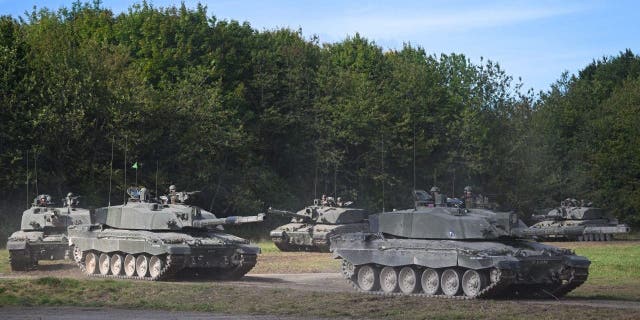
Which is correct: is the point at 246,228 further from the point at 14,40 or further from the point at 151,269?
the point at 151,269

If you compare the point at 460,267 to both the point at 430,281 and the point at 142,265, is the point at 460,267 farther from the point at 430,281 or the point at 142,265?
the point at 142,265

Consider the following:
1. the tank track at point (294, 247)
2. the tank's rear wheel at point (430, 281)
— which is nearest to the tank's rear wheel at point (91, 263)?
the tank's rear wheel at point (430, 281)

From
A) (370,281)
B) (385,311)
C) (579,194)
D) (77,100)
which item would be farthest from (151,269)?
(579,194)

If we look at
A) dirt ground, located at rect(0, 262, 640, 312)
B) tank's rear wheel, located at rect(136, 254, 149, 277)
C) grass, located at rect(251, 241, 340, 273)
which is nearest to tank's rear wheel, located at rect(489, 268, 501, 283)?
dirt ground, located at rect(0, 262, 640, 312)

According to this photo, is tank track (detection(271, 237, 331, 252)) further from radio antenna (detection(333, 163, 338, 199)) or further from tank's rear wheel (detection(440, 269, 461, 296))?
tank's rear wheel (detection(440, 269, 461, 296))

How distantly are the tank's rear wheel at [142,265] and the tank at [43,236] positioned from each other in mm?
4719

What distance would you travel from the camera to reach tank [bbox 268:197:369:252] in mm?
44906

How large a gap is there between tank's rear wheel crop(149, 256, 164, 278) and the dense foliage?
18.5 metres

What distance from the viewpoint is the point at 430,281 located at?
25703 mm

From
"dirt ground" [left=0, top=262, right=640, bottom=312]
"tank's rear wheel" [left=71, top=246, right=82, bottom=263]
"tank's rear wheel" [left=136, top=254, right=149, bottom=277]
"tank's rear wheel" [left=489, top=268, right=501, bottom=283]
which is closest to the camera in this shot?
"dirt ground" [left=0, top=262, right=640, bottom=312]

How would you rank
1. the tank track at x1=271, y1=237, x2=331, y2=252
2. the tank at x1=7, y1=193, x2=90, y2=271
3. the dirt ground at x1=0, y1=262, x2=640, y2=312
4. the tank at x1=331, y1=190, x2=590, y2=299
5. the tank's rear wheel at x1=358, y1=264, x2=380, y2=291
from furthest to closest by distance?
1. the tank track at x1=271, y1=237, x2=331, y2=252
2. the tank at x1=7, y1=193, x2=90, y2=271
3. the tank's rear wheel at x1=358, y1=264, x2=380, y2=291
4. the tank at x1=331, y1=190, x2=590, y2=299
5. the dirt ground at x1=0, y1=262, x2=640, y2=312

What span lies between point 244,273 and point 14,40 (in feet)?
79.3

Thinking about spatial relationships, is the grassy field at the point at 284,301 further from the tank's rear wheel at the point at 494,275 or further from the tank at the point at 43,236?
the tank at the point at 43,236

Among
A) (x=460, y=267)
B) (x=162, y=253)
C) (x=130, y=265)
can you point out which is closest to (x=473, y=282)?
(x=460, y=267)
